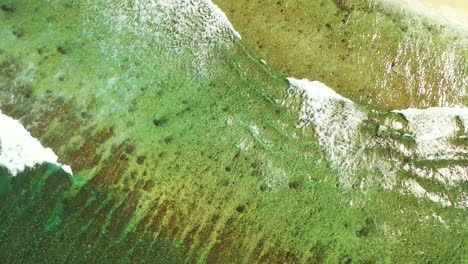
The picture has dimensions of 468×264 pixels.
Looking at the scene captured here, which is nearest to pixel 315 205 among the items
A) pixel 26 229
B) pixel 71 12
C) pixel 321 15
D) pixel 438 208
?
pixel 438 208

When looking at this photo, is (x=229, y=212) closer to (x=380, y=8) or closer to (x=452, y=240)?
(x=452, y=240)

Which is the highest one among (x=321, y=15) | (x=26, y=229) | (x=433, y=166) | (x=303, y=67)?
(x=321, y=15)

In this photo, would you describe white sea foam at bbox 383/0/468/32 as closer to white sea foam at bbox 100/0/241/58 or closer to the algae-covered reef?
the algae-covered reef

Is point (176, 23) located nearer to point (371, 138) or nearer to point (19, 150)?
point (19, 150)

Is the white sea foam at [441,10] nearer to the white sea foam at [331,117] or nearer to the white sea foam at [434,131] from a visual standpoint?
the white sea foam at [434,131]

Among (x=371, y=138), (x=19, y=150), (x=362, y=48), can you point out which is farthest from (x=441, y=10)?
(x=19, y=150)

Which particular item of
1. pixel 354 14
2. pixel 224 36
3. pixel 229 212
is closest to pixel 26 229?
pixel 229 212

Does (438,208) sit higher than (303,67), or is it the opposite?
(303,67)
